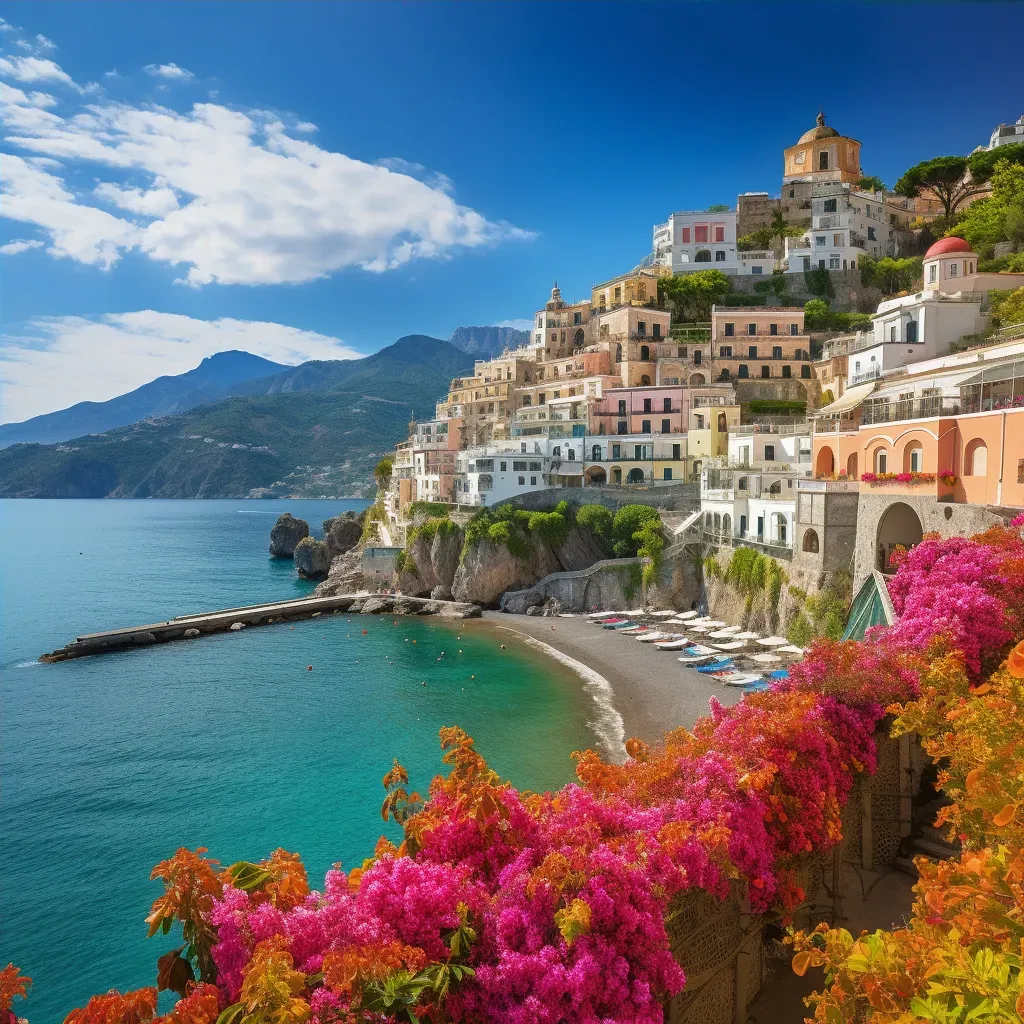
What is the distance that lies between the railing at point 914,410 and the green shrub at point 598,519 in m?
21.4

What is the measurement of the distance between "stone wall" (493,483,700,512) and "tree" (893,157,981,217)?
131 feet

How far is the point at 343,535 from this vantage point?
78.1 m

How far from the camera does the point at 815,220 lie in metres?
64.3

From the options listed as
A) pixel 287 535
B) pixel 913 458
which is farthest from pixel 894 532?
pixel 287 535

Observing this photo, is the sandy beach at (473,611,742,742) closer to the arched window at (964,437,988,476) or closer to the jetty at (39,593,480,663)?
the jetty at (39,593,480,663)

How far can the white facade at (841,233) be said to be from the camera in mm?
62188

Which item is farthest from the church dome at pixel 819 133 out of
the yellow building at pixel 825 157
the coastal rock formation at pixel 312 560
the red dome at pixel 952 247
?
the coastal rock formation at pixel 312 560

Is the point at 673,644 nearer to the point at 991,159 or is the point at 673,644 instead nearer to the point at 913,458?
the point at 913,458

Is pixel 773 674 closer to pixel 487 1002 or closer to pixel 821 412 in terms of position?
pixel 821 412

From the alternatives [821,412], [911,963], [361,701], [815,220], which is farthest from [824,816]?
[815,220]

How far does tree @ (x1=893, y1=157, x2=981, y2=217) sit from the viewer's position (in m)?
62.1

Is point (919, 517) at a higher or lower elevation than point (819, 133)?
lower

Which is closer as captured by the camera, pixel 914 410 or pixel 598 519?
pixel 914 410

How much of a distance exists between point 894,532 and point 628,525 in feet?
72.3
